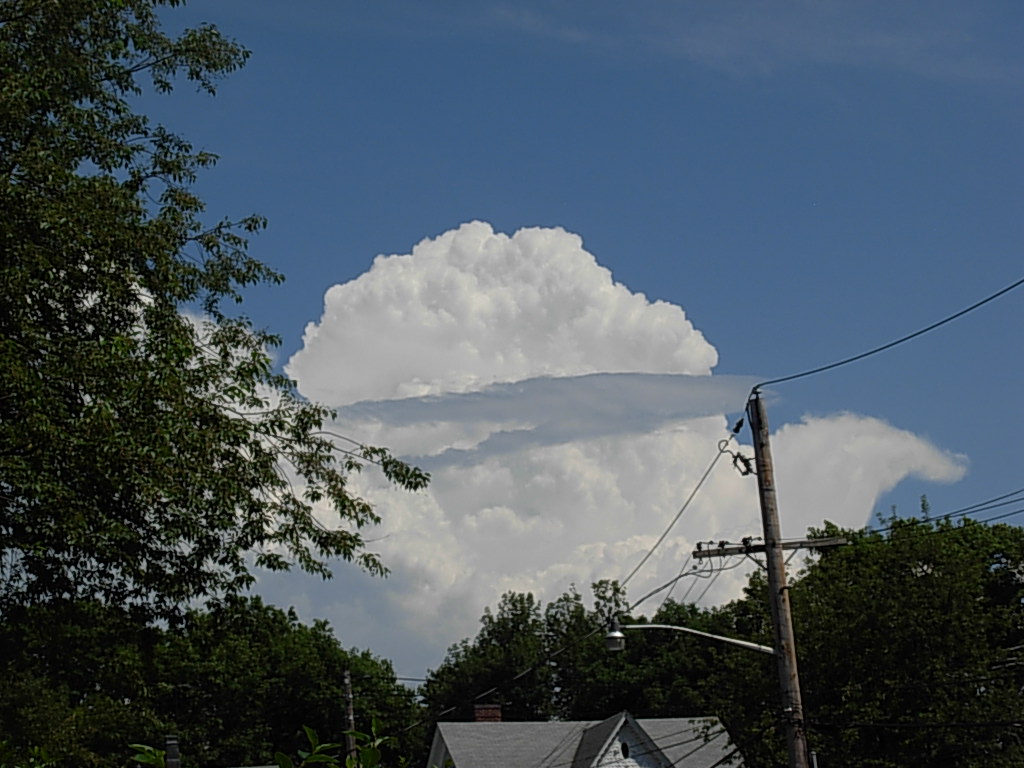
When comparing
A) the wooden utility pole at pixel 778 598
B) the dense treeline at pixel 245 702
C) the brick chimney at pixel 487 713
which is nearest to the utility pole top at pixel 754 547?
the wooden utility pole at pixel 778 598

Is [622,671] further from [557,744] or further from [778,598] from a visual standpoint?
[778,598]

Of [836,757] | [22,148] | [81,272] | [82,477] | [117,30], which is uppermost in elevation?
[117,30]

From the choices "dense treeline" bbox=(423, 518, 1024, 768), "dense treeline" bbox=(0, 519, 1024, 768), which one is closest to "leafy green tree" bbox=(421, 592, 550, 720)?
"dense treeline" bbox=(0, 519, 1024, 768)

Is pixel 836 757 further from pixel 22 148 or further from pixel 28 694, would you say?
pixel 22 148

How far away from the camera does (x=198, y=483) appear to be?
1458cm

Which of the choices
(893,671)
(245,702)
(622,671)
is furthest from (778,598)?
(622,671)

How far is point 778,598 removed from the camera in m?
19.2

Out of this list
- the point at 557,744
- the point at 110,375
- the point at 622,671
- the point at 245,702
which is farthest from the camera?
the point at 622,671

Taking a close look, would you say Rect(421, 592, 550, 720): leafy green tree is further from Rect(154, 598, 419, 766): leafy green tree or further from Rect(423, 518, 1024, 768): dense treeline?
Rect(423, 518, 1024, 768): dense treeline

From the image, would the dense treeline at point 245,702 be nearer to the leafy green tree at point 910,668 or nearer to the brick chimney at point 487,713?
the brick chimney at point 487,713

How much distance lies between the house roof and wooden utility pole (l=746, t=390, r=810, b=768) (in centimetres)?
3252

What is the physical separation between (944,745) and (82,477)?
3059cm

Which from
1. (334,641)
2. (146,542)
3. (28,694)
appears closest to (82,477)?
(146,542)

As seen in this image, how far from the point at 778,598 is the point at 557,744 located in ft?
119
